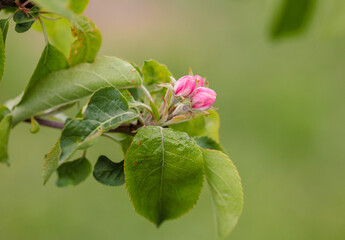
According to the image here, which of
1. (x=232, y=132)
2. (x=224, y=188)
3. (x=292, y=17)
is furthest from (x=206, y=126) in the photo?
(x=232, y=132)

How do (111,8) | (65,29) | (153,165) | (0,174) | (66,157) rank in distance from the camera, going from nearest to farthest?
(66,157), (153,165), (65,29), (0,174), (111,8)

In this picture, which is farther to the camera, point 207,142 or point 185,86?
point 207,142

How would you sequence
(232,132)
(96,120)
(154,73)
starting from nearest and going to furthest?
(96,120), (154,73), (232,132)

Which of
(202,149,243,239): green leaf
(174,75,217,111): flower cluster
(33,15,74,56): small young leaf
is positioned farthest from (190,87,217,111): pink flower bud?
(33,15,74,56): small young leaf

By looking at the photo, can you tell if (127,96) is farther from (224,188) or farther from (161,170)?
(224,188)

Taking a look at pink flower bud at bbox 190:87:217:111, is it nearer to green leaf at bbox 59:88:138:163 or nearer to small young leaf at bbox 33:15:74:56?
green leaf at bbox 59:88:138:163

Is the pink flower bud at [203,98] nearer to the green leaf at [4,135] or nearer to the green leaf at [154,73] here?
the green leaf at [154,73]

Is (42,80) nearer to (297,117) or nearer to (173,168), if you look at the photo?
(173,168)

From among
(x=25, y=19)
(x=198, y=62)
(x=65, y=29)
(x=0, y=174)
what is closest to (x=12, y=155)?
(x=0, y=174)
